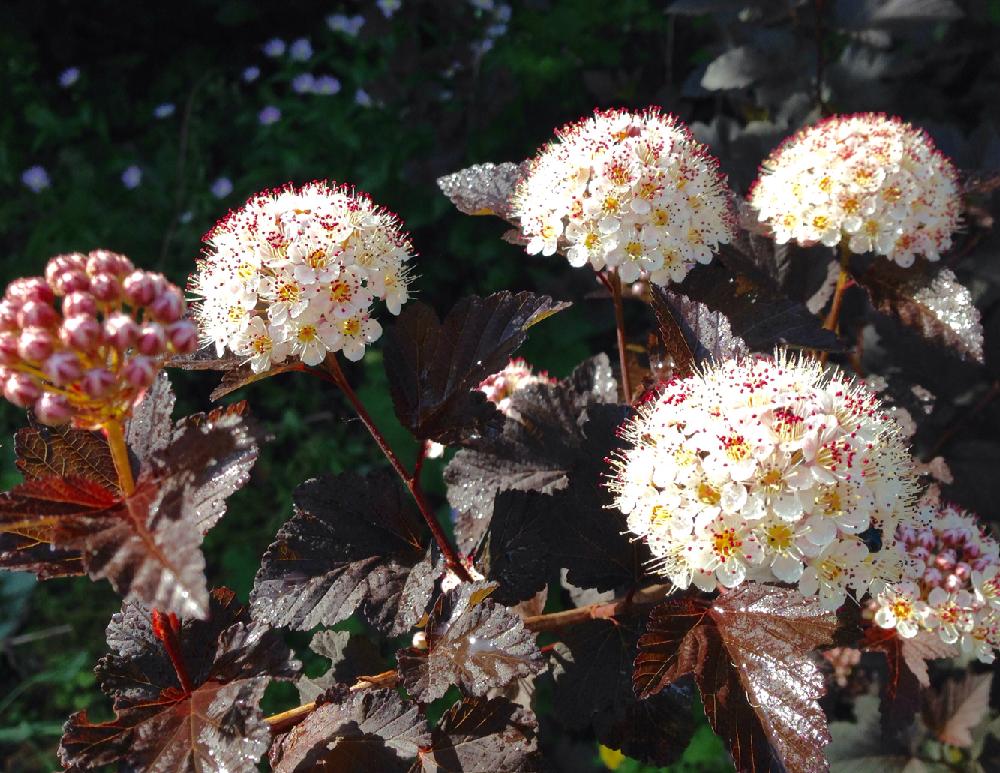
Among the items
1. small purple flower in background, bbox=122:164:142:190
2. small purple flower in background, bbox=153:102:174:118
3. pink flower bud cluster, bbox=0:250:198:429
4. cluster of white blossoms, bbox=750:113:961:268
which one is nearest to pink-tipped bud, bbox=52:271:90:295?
pink flower bud cluster, bbox=0:250:198:429

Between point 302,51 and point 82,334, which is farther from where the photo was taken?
point 302,51

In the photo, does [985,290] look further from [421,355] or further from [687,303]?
[421,355]

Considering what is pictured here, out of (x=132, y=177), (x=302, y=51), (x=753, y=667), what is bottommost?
(x=753, y=667)

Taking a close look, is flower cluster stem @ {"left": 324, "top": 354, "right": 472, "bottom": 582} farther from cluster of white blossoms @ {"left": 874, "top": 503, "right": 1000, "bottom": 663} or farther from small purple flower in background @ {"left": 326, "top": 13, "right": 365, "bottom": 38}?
small purple flower in background @ {"left": 326, "top": 13, "right": 365, "bottom": 38}

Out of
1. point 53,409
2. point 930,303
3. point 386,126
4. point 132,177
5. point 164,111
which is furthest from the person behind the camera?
point 164,111

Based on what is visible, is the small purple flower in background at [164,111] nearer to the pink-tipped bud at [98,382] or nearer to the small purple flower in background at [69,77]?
the small purple flower in background at [69,77]

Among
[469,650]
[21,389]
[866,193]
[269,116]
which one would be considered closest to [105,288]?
[21,389]

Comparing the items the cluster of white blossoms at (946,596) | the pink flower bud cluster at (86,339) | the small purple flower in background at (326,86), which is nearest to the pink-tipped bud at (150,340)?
the pink flower bud cluster at (86,339)

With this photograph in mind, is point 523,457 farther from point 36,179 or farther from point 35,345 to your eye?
point 36,179

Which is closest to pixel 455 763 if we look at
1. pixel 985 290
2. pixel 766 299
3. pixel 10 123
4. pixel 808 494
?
pixel 808 494
